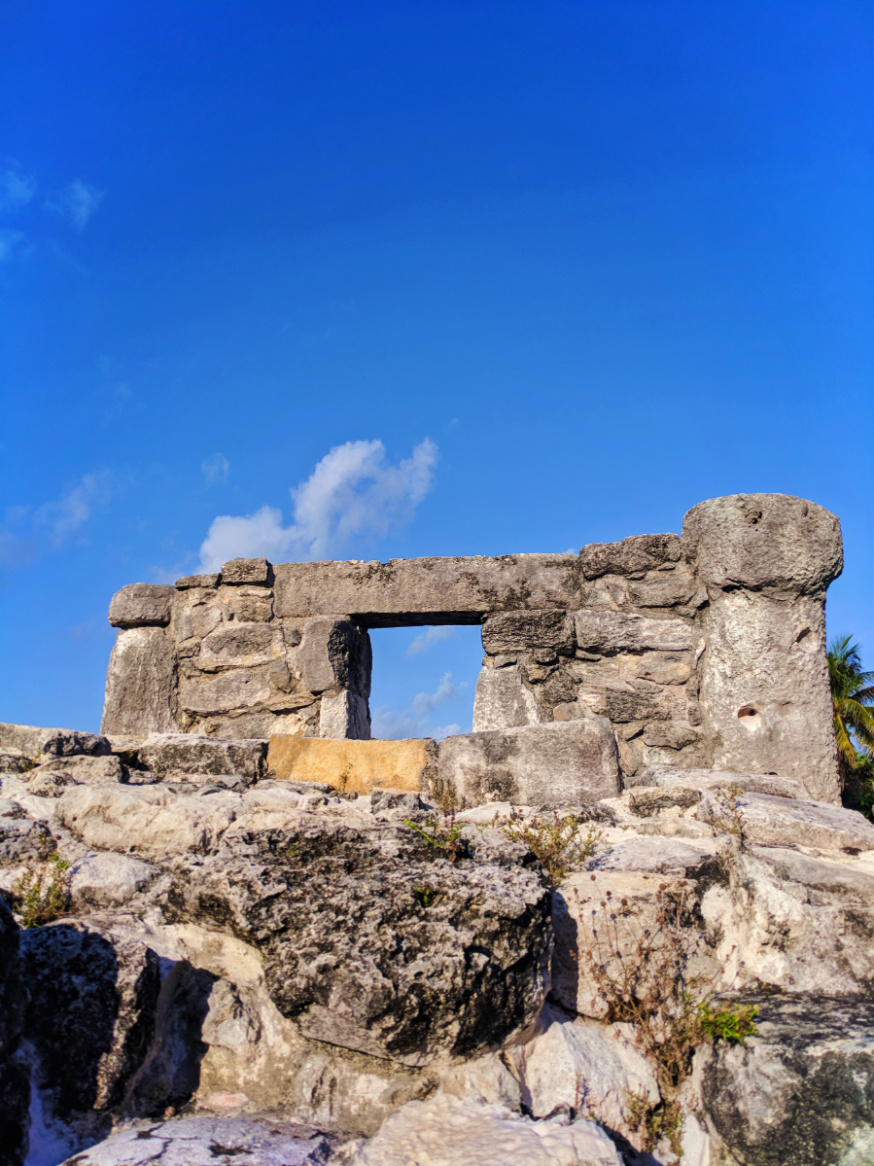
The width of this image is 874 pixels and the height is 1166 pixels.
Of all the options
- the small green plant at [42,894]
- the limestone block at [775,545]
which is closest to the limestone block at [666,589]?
the limestone block at [775,545]

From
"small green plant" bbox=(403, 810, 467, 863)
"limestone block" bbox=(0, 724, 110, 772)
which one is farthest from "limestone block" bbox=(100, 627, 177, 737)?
"small green plant" bbox=(403, 810, 467, 863)

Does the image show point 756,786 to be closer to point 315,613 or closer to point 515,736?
point 515,736

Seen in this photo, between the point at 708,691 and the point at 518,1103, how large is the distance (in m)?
3.14

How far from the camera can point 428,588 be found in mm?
5637

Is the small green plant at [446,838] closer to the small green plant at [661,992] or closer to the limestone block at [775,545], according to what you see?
the small green plant at [661,992]

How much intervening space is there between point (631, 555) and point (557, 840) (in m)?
2.42

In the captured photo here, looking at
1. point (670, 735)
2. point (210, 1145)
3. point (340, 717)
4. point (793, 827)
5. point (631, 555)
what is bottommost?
point (210, 1145)

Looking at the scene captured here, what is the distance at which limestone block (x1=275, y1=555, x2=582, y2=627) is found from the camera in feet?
18.0

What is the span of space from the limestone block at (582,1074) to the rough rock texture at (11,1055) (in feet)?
3.93

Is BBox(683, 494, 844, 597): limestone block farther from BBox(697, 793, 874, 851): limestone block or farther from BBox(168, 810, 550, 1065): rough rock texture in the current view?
BBox(168, 810, 550, 1065): rough rock texture

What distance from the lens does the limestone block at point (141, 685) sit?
573 centimetres

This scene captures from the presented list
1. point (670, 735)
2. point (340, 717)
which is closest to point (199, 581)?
point (340, 717)

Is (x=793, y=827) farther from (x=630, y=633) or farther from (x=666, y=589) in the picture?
(x=666, y=589)

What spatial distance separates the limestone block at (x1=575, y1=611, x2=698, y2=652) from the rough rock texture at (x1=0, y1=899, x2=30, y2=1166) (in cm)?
367
